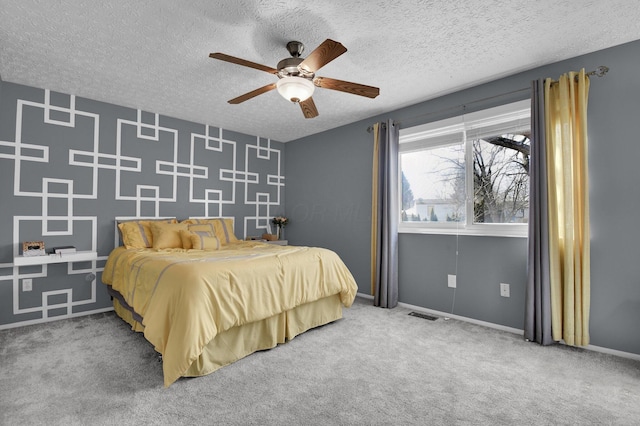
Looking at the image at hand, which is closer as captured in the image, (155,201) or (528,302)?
(528,302)

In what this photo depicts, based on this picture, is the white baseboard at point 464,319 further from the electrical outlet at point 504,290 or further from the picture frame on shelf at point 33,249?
the picture frame on shelf at point 33,249

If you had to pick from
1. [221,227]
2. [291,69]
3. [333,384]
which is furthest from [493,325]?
[221,227]

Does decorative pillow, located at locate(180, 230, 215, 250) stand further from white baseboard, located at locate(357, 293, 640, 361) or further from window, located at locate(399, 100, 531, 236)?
window, located at locate(399, 100, 531, 236)

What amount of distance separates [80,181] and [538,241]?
462cm

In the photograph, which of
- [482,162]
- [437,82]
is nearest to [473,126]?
[482,162]

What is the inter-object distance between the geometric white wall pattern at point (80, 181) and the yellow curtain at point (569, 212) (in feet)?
13.1

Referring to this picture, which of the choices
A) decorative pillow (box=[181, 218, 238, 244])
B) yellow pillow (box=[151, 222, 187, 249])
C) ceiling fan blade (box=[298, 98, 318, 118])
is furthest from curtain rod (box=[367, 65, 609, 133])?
yellow pillow (box=[151, 222, 187, 249])

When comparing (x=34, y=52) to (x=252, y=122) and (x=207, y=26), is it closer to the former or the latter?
(x=207, y=26)

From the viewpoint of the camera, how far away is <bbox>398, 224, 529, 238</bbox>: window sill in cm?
296

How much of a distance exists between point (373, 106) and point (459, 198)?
4.87 ft

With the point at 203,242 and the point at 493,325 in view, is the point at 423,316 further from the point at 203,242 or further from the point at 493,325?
the point at 203,242

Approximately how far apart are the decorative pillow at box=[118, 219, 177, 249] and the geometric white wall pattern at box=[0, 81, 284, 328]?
0.23m

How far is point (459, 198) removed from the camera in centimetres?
344

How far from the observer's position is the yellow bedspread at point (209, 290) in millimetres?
1973
